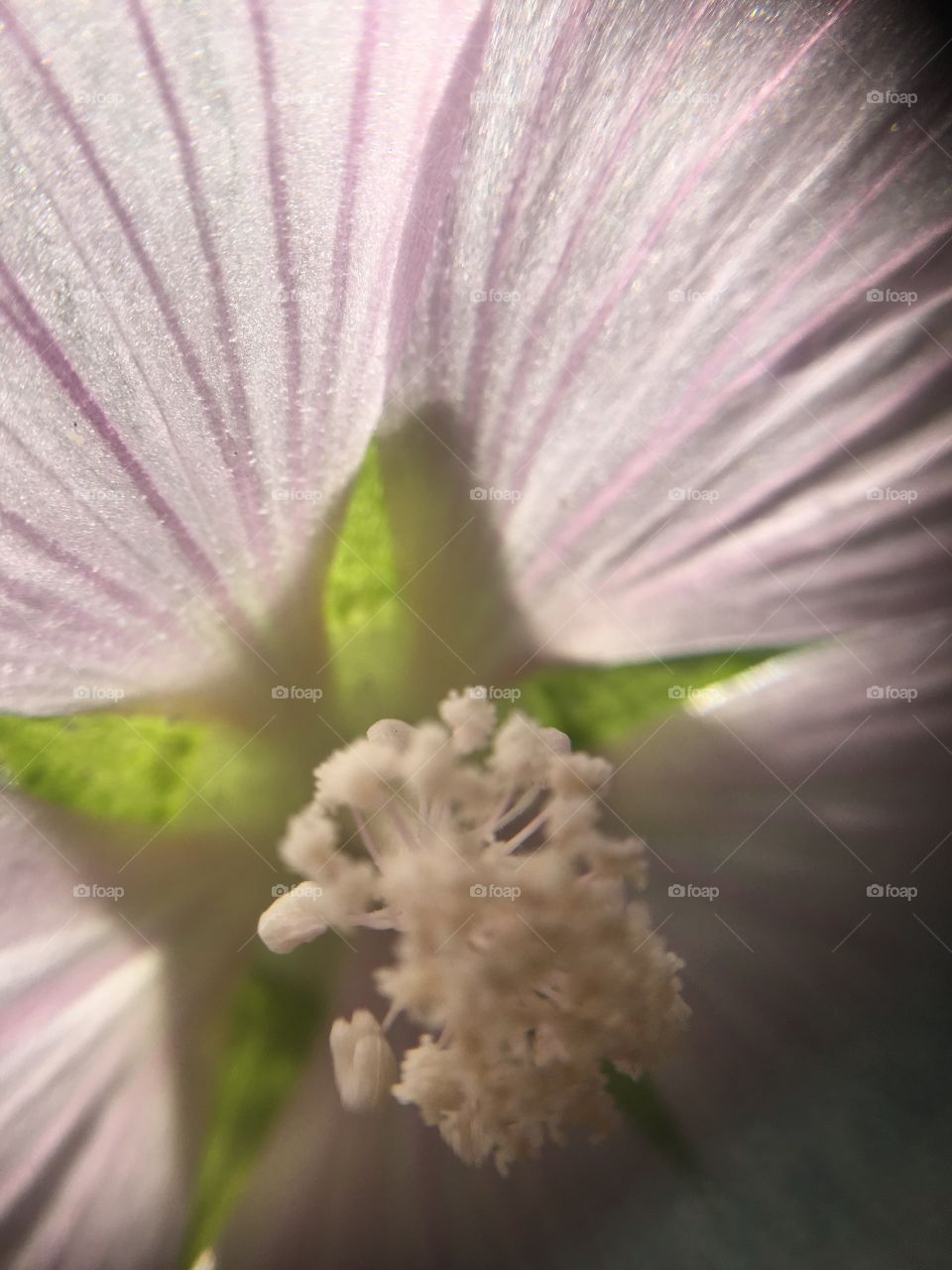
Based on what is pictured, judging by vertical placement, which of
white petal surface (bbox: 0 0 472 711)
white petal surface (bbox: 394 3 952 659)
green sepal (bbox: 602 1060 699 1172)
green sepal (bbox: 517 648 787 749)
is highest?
white petal surface (bbox: 0 0 472 711)

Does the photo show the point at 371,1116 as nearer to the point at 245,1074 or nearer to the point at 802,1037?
the point at 245,1074

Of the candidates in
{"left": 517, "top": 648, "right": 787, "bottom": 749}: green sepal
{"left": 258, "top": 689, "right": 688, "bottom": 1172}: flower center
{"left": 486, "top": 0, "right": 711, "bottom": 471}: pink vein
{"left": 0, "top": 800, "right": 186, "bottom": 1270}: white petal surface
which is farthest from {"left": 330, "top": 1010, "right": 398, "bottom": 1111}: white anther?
{"left": 486, "top": 0, "right": 711, "bottom": 471}: pink vein

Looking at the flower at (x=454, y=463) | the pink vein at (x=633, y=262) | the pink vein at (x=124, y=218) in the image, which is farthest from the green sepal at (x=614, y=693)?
the pink vein at (x=124, y=218)

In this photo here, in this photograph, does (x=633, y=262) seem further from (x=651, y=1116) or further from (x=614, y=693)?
(x=651, y=1116)

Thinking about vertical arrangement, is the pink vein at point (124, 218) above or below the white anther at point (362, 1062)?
above

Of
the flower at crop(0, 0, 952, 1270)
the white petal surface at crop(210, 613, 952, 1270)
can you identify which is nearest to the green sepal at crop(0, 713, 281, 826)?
the flower at crop(0, 0, 952, 1270)

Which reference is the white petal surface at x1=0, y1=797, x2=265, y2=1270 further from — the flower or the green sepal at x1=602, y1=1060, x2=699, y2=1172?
the green sepal at x1=602, y1=1060, x2=699, y2=1172

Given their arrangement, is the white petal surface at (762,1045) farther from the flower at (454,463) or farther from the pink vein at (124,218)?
the pink vein at (124,218)

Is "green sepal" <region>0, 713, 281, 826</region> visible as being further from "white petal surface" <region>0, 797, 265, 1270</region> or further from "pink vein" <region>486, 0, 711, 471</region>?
"pink vein" <region>486, 0, 711, 471</region>

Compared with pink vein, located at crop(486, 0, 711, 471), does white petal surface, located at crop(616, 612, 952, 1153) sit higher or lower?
lower
